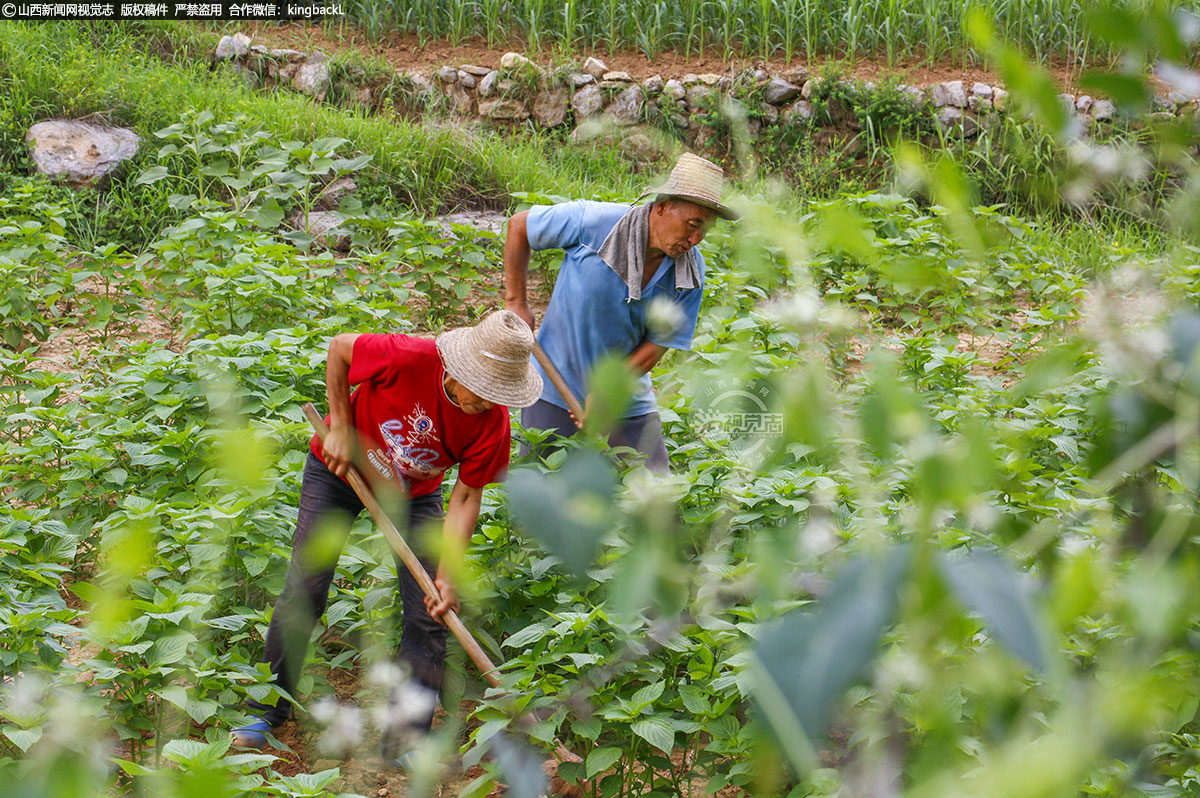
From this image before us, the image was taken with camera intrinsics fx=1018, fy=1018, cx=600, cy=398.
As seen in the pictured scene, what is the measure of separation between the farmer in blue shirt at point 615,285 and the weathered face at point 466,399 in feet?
1.71

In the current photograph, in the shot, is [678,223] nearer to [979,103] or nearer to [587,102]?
[587,102]

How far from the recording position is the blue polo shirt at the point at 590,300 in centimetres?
317

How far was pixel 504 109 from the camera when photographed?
796 cm

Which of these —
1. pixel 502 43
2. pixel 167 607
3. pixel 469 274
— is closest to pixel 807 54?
pixel 502 43

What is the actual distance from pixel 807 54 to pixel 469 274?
4.24 meters

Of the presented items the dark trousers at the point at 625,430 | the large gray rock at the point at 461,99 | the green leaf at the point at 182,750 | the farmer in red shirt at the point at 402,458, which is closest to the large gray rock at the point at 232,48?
the large gray rock at the point at 461,99

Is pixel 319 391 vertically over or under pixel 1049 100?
under

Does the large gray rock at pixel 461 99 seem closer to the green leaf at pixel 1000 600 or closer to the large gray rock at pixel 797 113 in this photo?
the large gray rock at pixel 797 113

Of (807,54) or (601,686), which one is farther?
(807,54)

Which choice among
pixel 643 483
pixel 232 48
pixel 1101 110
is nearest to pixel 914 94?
pixel 1101 110

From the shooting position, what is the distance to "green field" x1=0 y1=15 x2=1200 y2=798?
0.46 metres

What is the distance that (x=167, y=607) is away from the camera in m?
2.32

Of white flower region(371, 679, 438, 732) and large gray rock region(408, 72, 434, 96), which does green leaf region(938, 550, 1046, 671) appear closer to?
white flower region(371, 679, 438, 732)

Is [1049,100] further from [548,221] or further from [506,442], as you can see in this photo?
[548,221]
